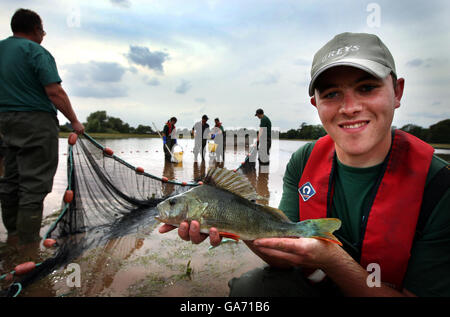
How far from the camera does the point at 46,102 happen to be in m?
4.05

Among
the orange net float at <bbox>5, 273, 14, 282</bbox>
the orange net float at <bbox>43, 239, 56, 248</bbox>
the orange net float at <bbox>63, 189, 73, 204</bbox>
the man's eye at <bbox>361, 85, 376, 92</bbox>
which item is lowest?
the orange net float at <bbox>5, 273, 14, 282</bbox>

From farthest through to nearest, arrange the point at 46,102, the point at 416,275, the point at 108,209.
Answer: the point at 108,209 → the point at 46,102 → the point at 416,275

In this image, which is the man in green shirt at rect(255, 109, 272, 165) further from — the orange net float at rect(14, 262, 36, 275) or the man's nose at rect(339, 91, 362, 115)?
the orange net float at rect(14, 262, 36, 275)

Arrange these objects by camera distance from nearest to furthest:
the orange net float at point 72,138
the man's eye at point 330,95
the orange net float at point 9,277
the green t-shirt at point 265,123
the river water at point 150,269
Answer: the man's eye at point 330,95, the orange net float at point 9,277, the river water at point 150,269, the orange net float at point 72,138, the green t-shirt at point 265,123

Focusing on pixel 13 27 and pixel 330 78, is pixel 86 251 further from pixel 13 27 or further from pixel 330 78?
pixel 330 78

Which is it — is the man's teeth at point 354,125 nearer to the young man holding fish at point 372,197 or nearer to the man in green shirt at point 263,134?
the young man holding fish at point 372,197

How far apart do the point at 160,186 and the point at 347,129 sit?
4.80 m

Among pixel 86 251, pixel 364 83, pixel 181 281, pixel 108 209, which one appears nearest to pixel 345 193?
pixel 364 83

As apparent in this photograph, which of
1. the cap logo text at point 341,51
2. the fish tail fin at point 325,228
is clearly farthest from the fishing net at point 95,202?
the cap logo text at point 341,51

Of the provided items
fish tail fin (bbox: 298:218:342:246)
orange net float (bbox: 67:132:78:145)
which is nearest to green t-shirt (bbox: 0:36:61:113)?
orange net float (bbox: 67:132:78:145)

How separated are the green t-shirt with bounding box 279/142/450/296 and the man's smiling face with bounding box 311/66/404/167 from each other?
0.28m

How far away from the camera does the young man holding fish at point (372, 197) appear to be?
1931 mm

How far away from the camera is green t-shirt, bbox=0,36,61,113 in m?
3.84

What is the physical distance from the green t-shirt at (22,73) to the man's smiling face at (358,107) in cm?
412
